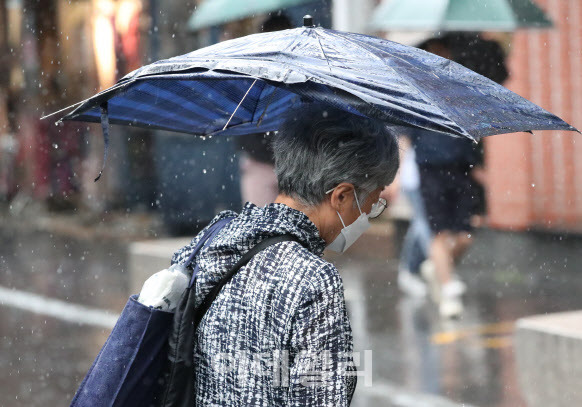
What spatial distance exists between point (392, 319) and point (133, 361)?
191 inches

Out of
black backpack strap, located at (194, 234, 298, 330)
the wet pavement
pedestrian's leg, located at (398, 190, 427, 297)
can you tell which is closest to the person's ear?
black backpack strap, located at (194, 234, 298, 330)

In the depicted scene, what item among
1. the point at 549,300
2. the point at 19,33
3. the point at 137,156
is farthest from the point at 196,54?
the point at 19,33

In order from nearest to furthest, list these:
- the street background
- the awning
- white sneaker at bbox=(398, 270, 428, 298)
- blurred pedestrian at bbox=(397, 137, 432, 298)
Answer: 1. the street background
2. the awning
3. blurred pedestrian at bbox=(397, 137, 432, 298)
4. white sneaker at bbox=(398, 270, 428, 298)

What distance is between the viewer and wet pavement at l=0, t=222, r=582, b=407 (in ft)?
16.6

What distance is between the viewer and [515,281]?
8.12 meters

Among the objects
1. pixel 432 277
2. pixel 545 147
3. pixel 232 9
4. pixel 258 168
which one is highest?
pixel 232 9

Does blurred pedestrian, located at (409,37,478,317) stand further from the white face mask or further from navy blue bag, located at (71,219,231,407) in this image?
navy blue bag, located at (71,219,231,407)

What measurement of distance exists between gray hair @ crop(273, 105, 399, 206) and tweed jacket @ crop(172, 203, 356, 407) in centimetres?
8

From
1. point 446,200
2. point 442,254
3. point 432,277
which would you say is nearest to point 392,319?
point 432,277

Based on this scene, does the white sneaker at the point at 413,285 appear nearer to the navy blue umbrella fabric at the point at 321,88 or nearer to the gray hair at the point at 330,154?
the navy blue umbrella fabric at the point at 321,88

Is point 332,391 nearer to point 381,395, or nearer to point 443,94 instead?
point 443,94

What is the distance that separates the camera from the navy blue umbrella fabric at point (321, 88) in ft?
6.28

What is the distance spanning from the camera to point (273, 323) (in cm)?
186

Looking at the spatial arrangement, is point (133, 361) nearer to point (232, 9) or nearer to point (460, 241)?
point (232, 9)
